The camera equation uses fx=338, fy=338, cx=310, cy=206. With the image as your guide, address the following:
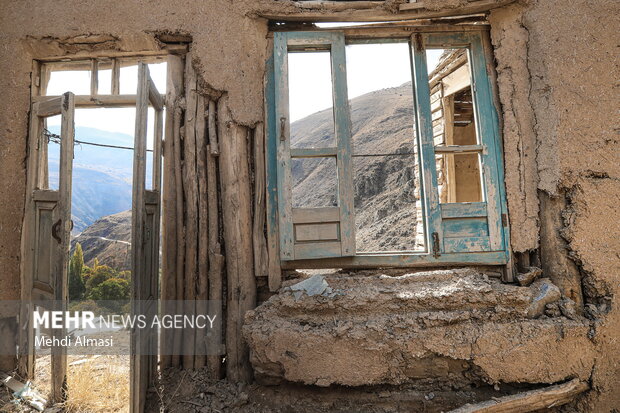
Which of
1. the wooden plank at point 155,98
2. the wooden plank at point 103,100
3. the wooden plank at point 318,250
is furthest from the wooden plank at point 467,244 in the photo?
the wooden plank at point 103,100

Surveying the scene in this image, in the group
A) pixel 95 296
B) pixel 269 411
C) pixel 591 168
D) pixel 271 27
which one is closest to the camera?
pixel 269 411

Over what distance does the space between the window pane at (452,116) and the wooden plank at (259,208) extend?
2.60m

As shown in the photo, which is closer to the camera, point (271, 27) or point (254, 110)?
point (254, 110)

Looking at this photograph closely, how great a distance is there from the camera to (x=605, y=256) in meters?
2.64

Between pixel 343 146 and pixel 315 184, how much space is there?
12243mm

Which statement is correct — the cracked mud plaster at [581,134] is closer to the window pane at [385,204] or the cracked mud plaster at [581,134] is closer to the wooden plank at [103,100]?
the wooden plank at [103,100]

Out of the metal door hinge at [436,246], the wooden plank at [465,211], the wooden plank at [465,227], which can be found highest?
the wooden plank at [465,211]

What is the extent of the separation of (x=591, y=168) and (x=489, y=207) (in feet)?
2.61

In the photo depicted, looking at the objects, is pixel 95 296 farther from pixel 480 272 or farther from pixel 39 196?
pixel 480 272

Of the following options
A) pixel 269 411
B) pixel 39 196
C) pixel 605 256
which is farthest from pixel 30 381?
pixel 605 256

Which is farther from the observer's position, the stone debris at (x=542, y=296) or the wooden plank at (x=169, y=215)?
the wooden plank at (x=169, y=215)

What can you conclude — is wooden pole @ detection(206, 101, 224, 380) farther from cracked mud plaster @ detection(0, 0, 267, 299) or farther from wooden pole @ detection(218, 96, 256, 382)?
cracked mud plaster @ detection(0, 0, 267, 299)

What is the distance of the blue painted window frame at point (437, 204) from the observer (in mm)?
2854

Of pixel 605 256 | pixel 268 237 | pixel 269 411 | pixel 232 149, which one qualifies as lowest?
pixel 269 411
